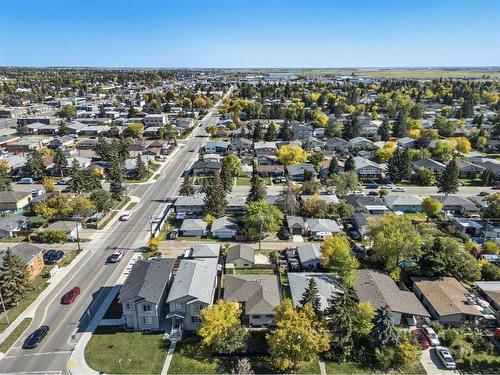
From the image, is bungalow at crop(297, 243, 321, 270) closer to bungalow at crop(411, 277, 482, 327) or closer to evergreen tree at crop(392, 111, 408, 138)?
bungalow at crop(411, 277, 482, 327)

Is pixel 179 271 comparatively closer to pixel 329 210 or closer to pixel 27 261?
pixel 27 261

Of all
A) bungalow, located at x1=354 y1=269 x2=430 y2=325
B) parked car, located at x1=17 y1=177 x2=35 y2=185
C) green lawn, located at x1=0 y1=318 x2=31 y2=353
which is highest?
bungalow, located at x1=354 y1=269 x2=430 y2=325

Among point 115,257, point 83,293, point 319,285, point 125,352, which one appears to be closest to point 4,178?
point 115,257

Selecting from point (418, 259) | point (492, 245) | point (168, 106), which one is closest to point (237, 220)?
point (418, 259)

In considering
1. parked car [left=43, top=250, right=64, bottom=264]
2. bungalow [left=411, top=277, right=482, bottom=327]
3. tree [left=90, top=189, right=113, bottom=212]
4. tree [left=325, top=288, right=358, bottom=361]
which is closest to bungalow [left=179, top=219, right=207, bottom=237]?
tree [left=90, top=189, right=113, bottom=212]

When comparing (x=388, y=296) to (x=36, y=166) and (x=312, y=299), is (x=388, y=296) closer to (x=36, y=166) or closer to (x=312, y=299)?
(x=312, y=299)

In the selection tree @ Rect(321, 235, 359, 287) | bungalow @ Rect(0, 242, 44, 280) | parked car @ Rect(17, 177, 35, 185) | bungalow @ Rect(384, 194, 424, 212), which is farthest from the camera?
parked car @ Rect(17, 177, 35, 185)
